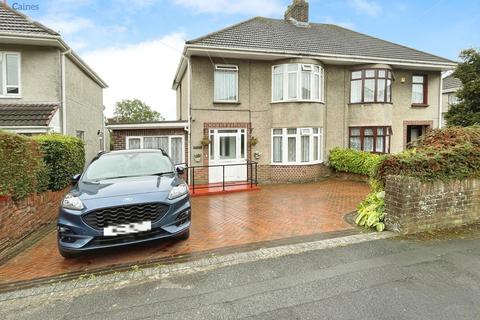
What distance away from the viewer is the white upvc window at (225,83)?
12750mm

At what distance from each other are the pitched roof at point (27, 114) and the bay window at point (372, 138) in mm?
12530

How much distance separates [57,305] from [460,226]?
6.52 m

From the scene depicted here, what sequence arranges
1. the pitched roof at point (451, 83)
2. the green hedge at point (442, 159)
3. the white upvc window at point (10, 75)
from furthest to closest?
1. the pitched roof at point (451, 83)
2. the white upvc window at point (10, 75)
3. the green hedge at point (442, 159)

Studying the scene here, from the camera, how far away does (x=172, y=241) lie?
208 inches

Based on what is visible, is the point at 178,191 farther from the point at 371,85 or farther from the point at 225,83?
the point at 371,85

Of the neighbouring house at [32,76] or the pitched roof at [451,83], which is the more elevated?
the pitched roof at [451,83]

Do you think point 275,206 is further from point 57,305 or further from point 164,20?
point 164,20

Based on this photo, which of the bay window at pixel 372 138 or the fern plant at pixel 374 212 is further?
the bay window at pixel 372 138

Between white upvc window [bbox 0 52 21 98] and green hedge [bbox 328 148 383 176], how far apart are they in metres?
12.6

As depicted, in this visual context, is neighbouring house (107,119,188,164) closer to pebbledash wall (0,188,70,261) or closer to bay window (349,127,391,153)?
pebbledash wall (0,188,70,261)

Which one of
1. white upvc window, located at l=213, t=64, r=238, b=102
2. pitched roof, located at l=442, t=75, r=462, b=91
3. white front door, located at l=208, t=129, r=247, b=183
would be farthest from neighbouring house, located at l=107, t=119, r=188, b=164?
pitched roof, located at l=442, t=75, r=462, b=91

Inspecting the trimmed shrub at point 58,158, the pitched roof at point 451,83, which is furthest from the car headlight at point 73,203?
the pitched roof at point 451,83

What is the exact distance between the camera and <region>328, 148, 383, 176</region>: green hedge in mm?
12359

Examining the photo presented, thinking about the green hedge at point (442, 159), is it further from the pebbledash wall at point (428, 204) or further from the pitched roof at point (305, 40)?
the pitched roof at point (305, 40)
